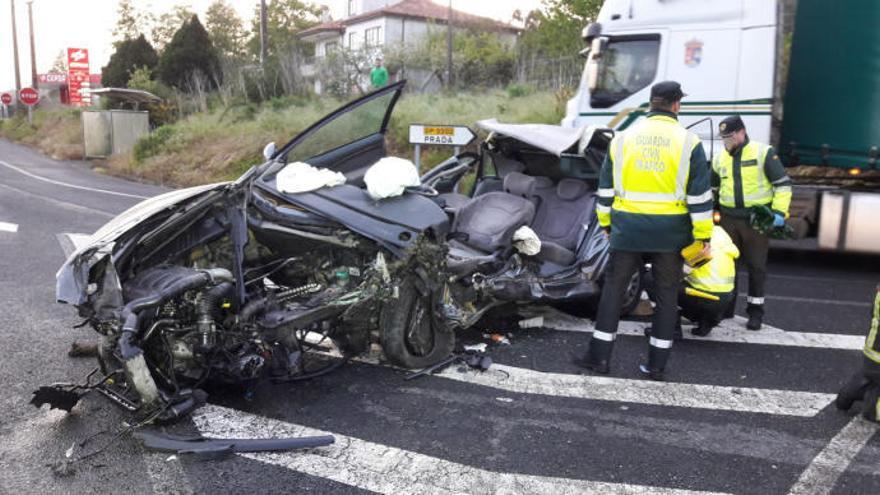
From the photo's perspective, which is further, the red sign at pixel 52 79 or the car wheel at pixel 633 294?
the red sign at pixel 52 79

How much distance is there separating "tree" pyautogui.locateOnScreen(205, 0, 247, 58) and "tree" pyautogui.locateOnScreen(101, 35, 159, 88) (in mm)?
14930

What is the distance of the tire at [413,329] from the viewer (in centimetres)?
425

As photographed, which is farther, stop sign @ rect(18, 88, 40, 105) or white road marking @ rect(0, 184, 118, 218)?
stop sign @ rect(18, 88, 40, 105)

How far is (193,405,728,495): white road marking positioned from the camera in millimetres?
3008

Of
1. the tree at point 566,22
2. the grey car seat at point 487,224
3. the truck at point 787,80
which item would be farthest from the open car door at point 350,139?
the tree at point 566,22

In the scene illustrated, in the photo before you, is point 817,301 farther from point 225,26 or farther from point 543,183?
point 225,26

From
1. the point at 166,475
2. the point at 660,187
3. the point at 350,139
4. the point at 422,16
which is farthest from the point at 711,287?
the point at 422,16

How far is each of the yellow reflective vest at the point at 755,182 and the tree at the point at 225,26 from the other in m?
49.7

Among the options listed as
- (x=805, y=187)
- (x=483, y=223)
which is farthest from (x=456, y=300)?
(x=805, y=187)

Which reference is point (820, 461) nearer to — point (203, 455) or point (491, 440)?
point (491, 440)

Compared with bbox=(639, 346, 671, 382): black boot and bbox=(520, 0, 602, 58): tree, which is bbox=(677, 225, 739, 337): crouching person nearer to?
bbox=(639, 346, 671, 382): black boot

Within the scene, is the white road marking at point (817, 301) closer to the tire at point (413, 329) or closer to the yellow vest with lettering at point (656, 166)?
the yellow vest with lettering at point (656, 166)

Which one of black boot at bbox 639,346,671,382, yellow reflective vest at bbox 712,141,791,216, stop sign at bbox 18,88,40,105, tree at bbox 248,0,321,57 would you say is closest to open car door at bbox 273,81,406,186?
black boot at bbox 639,346,671,382

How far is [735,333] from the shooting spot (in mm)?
5488
